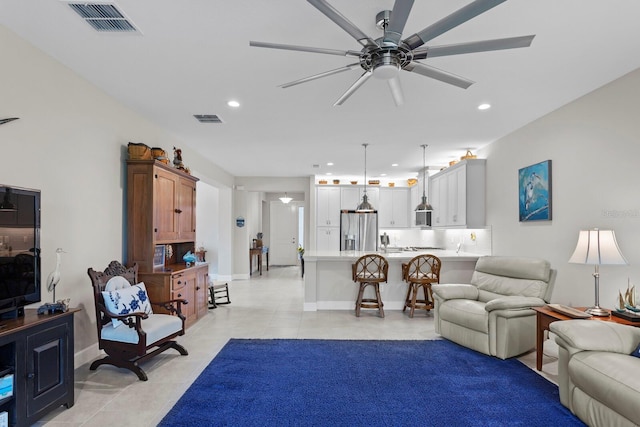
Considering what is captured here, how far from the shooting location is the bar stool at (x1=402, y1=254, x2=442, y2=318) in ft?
17.2

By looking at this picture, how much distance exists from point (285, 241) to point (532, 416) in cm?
1047

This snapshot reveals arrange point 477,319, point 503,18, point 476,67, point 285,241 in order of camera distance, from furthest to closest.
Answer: point 285,241
point 477,319
point 476,67
point 503,18

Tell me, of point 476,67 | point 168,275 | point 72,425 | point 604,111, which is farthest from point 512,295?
point 72,425

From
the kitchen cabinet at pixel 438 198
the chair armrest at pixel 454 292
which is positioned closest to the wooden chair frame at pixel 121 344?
the chair armrest at pixel 454 292

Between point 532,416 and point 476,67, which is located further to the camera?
point 476,67

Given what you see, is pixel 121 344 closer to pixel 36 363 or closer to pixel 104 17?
pixel 36 363

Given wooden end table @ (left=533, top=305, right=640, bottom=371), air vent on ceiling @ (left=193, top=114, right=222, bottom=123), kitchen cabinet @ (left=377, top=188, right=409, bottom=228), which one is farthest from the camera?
kitchen cabinet @ (left=377, top=188, right=409, bottom=228)

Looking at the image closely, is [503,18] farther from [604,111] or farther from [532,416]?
[532,416]

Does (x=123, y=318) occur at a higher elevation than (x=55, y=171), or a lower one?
lower

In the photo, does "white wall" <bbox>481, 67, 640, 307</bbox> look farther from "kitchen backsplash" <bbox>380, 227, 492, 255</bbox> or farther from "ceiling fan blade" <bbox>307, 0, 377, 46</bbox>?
"ceiling fan blade" <bbox>307, 0, 377, 46</bbox>

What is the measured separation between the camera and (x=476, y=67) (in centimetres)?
302

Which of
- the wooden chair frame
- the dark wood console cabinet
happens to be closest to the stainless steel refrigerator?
the wooden chair frame

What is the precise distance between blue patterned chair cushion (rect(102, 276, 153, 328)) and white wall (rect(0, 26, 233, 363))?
0.34m

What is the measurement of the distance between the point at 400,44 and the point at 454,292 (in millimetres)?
3210
